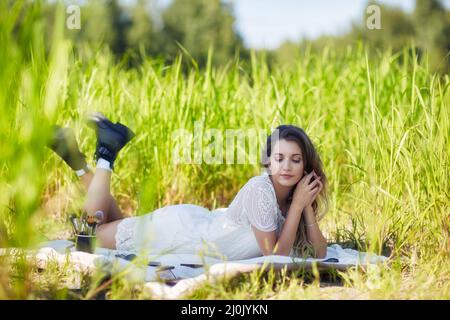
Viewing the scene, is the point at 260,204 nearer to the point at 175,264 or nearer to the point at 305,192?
the point at 305,192

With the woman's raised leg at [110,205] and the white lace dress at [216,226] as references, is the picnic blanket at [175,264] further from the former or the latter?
the woman's raised leg at [110,205]

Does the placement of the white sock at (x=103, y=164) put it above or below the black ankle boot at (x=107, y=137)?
below

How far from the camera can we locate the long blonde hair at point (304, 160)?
9.23ft

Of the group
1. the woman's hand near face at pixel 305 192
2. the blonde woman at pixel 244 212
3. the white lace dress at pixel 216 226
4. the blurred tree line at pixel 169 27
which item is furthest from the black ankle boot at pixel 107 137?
the blurred tree line at pixel 169 27

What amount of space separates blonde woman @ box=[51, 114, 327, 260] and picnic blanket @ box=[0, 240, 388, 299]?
0.09 m

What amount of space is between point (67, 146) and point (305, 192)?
1244 mm

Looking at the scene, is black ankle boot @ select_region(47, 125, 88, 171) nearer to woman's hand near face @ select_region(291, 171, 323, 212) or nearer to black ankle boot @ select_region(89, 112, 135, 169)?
black ankle boot @ select_region(89, 112, 135, 169)

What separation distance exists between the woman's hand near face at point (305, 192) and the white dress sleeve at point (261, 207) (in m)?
0.10

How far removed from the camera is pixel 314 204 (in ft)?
9.77

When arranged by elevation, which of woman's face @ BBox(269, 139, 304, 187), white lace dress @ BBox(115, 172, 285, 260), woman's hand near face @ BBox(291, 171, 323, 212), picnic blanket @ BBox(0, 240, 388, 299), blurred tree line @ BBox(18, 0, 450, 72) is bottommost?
picnic blanket @ BBox(0, 240, 388, 299)

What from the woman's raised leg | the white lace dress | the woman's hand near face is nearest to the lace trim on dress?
the white lace dress

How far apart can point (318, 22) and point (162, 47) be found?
54.7ft

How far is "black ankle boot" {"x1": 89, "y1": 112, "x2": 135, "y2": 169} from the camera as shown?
3.09 m
